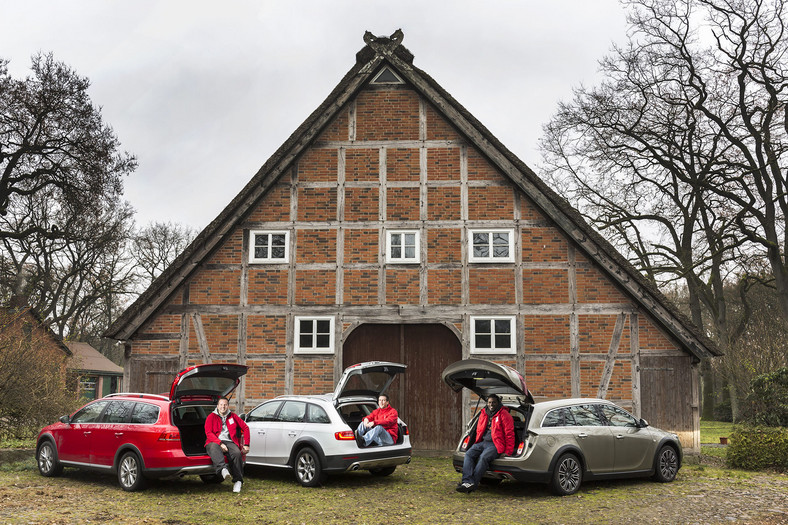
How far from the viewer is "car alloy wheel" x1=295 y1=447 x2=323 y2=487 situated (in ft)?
37.4

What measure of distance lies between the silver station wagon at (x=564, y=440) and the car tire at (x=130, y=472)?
4.93m

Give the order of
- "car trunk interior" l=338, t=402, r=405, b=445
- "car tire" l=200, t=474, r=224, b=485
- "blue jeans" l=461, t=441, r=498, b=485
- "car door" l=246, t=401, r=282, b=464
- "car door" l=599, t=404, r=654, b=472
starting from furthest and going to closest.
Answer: "car trunk interior" l=338, t=402, r=405, b=445 < "car door" l=246, t=401, r=282, b=464 < "car tire" l=200, t=474, r=224, b=485 < "car door" l=599, t=404, r=654, b=472 < "blue jeans" l=461, t=441, r=498, b=485

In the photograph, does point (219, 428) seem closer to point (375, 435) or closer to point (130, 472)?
point (130, 472)

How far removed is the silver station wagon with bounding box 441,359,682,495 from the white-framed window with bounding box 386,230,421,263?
13.6 ft

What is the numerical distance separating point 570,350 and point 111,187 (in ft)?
67.3

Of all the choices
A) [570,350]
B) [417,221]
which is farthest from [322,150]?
[570,350]

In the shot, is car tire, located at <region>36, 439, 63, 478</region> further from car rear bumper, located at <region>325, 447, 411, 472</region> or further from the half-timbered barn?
car rear bumper, located at <region>325, 447, 411, 472</region>

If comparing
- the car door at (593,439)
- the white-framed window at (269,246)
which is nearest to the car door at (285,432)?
the car door at (593,439)

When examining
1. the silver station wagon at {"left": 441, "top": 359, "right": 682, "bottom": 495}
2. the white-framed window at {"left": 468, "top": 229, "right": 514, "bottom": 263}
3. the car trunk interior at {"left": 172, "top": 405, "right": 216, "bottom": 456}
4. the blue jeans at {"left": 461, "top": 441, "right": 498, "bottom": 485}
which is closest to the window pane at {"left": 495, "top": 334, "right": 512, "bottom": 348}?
the white-framed window at {"left": 468, "top": 229, "right": 514, "bottom": 263}

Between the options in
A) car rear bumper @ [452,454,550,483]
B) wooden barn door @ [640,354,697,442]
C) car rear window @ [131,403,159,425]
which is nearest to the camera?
car rear bumper @ [452,454,550,483]

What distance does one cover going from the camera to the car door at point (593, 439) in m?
11.1

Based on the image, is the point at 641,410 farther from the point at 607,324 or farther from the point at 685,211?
the point at 685,211

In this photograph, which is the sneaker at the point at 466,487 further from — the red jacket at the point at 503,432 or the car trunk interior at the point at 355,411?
the car trunk interior at the point at 355,411

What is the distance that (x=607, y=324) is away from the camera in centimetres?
1562
